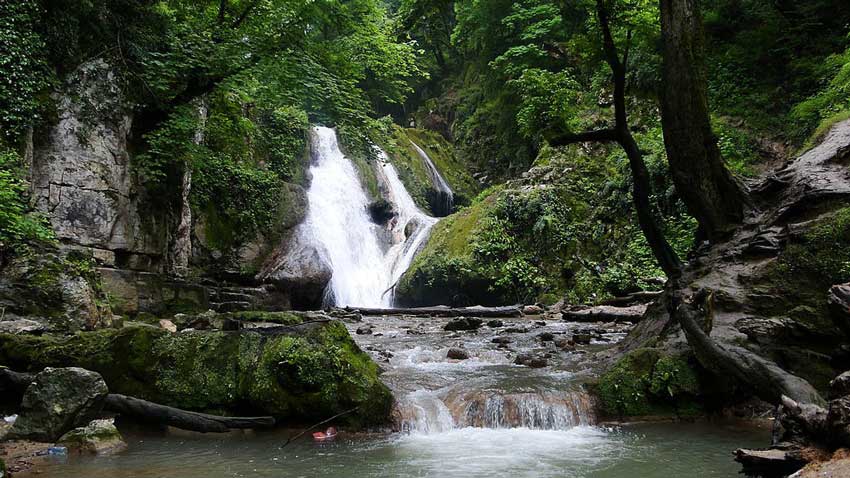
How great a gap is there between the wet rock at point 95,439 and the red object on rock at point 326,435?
61.9 inches

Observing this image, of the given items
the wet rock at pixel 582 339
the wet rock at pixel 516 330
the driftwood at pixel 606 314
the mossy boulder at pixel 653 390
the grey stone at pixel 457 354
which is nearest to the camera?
the mossy boulder at pixel 653 390

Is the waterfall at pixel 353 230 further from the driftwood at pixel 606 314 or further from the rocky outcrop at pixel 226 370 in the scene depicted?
the rocky outcrop at pixel 226 370

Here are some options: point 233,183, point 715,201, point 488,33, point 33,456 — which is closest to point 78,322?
point 33,456

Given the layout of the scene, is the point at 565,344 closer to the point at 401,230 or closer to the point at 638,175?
the point at 638,175

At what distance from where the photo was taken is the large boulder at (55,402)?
4246 millimetres

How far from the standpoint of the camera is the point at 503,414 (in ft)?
17.5

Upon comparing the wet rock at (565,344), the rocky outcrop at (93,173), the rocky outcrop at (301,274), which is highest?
the rocky outcrop at (93,173)

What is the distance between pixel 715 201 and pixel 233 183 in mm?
15503

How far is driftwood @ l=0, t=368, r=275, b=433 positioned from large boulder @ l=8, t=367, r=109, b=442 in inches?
9.6

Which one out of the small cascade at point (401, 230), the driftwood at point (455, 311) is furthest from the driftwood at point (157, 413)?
the small cascade at point (401, 230)

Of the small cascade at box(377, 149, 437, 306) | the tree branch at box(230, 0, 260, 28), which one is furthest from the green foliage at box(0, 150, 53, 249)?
the small cascade at box(377, 149, 437, 306)

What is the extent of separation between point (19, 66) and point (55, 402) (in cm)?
657

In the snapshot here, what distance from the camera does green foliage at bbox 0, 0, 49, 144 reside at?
26.3 ft

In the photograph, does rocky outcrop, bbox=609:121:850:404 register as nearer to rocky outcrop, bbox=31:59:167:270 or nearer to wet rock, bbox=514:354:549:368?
wet rock, bbox=514:354:549:368
